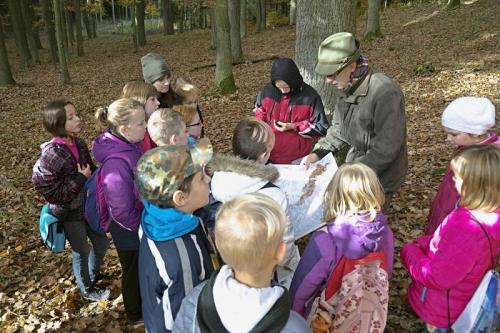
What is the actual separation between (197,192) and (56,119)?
6.09ft

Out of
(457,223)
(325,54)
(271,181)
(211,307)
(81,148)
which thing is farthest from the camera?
(81,148)

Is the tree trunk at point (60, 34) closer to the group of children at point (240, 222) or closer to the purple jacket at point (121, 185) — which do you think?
the group of children at point (240, 222)

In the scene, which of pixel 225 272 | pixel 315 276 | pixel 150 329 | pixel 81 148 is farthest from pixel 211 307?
pixel 81 148

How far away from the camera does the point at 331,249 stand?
7.80 feet

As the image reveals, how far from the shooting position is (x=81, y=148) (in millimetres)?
3852

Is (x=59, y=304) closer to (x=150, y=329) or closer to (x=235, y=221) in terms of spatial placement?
(x=150, y=329)

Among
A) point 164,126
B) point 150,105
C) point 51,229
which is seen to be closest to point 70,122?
point 150,105

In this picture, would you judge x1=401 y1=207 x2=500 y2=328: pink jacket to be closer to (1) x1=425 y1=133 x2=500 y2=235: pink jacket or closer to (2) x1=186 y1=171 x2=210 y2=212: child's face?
(1) x1=425 y1=133 x2=500 y2=235: pink jacket

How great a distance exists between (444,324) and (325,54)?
215 centimetres

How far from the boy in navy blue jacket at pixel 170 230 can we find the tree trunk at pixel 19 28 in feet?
70.6

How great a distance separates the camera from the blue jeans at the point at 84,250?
3.89 metres

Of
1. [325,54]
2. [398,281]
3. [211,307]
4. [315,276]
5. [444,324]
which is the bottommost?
[398,281]

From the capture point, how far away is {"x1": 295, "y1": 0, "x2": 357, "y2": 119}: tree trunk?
194 inches

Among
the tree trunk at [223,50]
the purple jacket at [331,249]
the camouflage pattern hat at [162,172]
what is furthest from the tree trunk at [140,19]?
the purple jacket at [331,249]
